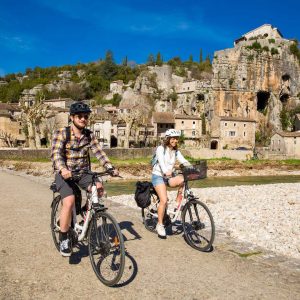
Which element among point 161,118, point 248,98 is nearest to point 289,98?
point 248,98

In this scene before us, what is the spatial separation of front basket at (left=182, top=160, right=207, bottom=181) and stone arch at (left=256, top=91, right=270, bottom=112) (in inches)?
3099

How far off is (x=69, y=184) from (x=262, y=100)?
83720mm

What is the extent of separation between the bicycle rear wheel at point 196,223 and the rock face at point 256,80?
71365 millimetres

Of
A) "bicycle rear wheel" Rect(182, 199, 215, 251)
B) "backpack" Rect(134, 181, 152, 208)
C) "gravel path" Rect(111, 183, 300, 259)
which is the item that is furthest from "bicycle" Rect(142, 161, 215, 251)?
"gravel path" Rect(111, 183, 300, 259)

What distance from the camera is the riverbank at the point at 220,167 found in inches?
1463

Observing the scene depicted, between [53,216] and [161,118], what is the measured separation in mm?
68767

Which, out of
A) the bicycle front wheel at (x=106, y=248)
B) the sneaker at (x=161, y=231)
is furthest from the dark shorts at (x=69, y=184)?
the sneaker at (x=161, y=231)

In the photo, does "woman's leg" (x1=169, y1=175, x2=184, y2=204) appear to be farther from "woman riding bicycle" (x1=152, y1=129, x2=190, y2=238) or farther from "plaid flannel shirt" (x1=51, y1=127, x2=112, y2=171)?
"plaid flannel shirt" (x1=51, y1=127, x2=112, y2=171)

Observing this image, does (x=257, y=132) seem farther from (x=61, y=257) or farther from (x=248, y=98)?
(x=61, y=257)

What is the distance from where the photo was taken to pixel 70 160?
5605 millimetres

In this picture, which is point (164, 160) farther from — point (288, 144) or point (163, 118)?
point (163, 118)

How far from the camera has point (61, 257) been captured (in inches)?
→ 225

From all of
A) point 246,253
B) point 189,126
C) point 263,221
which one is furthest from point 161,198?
point 189,126

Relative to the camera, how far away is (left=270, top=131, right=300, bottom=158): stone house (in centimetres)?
6282
